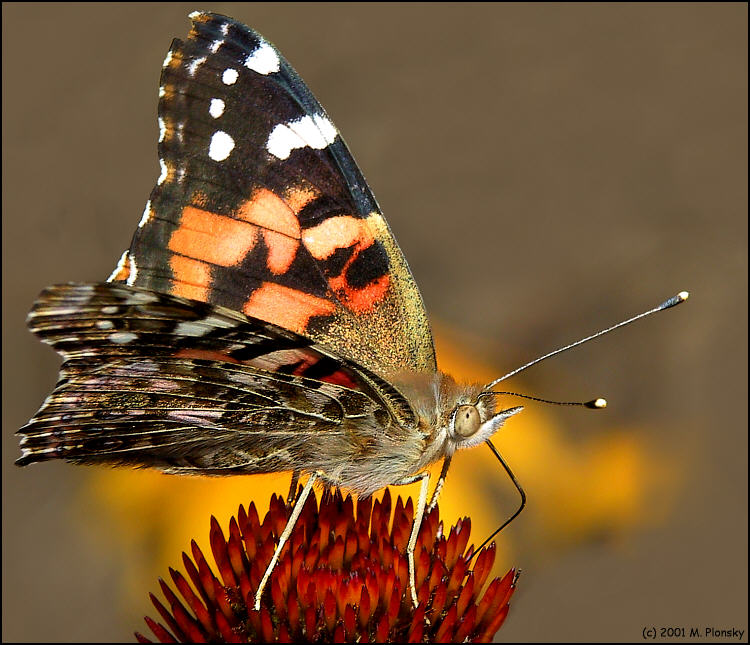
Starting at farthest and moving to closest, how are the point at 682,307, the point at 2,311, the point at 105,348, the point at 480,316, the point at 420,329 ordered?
the point at 480,316
the point at 682,307
the point at 2,311
the point at 420,329
the point at 105,348

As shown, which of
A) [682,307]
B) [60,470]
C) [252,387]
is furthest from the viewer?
[682,307]

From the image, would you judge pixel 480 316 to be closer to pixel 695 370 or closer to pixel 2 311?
pixel 695 370

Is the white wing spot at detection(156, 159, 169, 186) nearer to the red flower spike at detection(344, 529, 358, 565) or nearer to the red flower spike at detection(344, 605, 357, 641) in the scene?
the red flower spike at detection(344, 529, 358, 565)

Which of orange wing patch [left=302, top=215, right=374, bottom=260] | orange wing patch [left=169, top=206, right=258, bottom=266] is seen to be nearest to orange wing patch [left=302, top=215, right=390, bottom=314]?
orange wing patch [left=302, top=215, right=374, bottom=260]

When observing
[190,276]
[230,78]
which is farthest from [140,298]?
[230,78]

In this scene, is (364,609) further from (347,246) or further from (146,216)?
(146,216)

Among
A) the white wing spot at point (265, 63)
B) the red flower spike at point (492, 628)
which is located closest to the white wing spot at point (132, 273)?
the white wing spot at point (265, 63)

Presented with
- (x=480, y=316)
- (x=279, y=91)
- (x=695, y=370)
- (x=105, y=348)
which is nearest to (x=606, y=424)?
(x=695, y=370)
